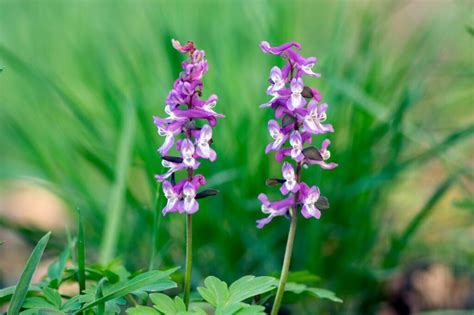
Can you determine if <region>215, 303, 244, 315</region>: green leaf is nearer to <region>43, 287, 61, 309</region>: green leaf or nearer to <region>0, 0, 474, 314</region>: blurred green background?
→ <region>43, 287, 61, 309</region>: green leaf

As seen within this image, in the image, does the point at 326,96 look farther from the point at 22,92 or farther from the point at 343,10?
the point at 22,92

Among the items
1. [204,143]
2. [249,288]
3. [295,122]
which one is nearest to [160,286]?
[249,288]

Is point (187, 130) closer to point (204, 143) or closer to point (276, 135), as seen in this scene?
point (204, 143)

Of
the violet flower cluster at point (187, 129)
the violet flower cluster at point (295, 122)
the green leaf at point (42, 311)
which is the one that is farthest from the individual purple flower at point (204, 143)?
the green leaf at point (42, 311)

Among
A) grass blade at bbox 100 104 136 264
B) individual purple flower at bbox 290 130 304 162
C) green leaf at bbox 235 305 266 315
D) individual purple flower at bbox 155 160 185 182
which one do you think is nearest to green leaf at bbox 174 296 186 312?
green leaf at bbox 235 305 266 315

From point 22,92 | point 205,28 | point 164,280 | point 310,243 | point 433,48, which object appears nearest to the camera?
point 164,280

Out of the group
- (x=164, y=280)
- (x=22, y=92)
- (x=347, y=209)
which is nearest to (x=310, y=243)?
(x=347, y=209)
